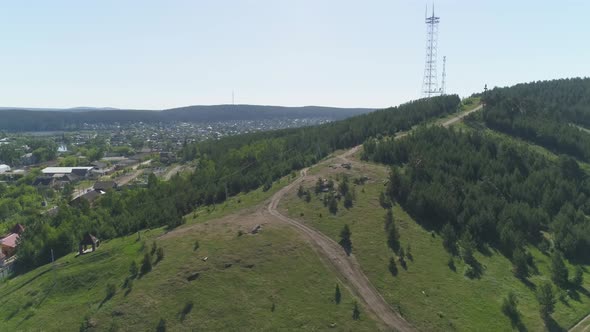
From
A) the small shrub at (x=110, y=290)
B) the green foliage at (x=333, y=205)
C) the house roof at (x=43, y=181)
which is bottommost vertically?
the house roof at (x=43, y=181)

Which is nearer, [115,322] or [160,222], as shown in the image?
[115,322]

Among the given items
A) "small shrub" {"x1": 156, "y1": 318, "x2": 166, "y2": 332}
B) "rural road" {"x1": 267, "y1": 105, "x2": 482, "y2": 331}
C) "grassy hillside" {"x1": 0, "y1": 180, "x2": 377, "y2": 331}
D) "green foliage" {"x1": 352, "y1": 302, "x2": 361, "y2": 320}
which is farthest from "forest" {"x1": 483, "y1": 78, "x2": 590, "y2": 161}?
"small shrub" {"x1": 156, "y1": 318, "x2": 166, "y2": 332}

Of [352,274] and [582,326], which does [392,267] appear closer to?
[352,274]

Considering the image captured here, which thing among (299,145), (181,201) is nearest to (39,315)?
(181,201)

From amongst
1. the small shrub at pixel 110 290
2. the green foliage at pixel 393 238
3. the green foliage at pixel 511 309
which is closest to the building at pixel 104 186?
the small shrub at pixel 110 290

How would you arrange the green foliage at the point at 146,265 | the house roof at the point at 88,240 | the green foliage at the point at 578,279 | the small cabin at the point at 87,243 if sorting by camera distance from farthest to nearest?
the house roof at the point at 88,240, the small cabin at the point at 87,243, the green foliage at the point at 578,279, the green foliage at the point at 146,265

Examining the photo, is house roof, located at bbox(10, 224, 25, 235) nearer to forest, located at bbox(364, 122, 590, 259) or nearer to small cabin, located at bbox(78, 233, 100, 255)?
small cabin, located at bbox(78, 233, 100, 255)

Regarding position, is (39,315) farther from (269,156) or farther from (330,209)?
(269,156)

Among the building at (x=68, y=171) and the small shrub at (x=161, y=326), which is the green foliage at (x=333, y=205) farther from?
the building at (x=68, y=171)
